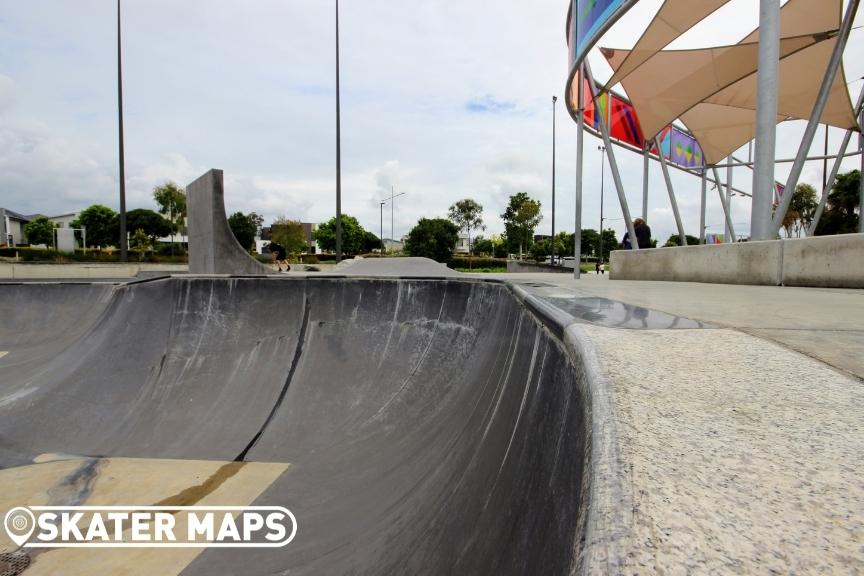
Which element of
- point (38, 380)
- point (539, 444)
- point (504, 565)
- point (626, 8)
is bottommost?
point (38, 380)

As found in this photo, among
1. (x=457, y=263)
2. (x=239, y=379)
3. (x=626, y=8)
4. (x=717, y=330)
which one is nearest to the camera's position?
(x=717, y=330)

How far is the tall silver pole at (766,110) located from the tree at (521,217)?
47.9m

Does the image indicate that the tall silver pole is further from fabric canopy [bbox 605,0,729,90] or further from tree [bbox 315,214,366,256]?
tree [bbox 315,214,366,256]

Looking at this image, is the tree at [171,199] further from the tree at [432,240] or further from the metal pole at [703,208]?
the metal pole at [703,208]

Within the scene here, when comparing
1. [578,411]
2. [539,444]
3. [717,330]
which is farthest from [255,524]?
[717,330]

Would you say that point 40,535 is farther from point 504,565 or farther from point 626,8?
point 626,8

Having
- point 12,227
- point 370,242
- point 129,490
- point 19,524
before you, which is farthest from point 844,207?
point 12,227

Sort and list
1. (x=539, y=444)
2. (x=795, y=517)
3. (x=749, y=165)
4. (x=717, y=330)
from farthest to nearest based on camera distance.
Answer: (x=749, y=165) < (x=717, y=330) < (x=539, y=444) < (x=795, y=517)

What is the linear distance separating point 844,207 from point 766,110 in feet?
127

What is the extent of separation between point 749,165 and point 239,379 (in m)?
33.1

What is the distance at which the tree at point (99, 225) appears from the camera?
7194 centimetres

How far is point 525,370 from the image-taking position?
2.45 metres

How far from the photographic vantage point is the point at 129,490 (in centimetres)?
371

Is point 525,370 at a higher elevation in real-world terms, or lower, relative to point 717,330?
lower
